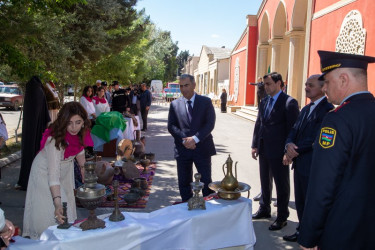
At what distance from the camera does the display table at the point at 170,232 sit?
86.4 inches

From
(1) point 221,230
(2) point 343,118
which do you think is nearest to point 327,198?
(2) point 343,118

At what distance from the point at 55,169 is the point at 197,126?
75.1 inches

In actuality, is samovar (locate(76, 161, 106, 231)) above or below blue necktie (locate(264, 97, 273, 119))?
below

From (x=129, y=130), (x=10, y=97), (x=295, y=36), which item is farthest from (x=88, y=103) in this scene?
(x=10, y=97)

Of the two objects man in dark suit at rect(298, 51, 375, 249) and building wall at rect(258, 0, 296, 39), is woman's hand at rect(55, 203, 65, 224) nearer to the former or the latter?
man in dark suit at rect(298, 51, 375, 249)

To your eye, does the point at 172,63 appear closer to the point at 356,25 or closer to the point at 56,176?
the point at 356,25

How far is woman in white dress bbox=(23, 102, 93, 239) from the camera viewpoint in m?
2.89

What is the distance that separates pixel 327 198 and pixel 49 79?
18.6ft

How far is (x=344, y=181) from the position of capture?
73.0 inches

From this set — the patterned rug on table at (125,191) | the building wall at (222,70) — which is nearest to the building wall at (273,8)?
the patterned rug on table at (125,191)

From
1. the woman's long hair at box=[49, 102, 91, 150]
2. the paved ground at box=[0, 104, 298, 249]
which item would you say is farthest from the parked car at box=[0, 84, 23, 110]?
the woman's long hair at box=[49, 102, 91, 150]

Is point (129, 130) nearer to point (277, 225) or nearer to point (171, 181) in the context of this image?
point (171, 181)

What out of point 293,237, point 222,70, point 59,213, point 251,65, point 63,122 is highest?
point 222,70

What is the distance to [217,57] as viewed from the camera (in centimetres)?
4053
